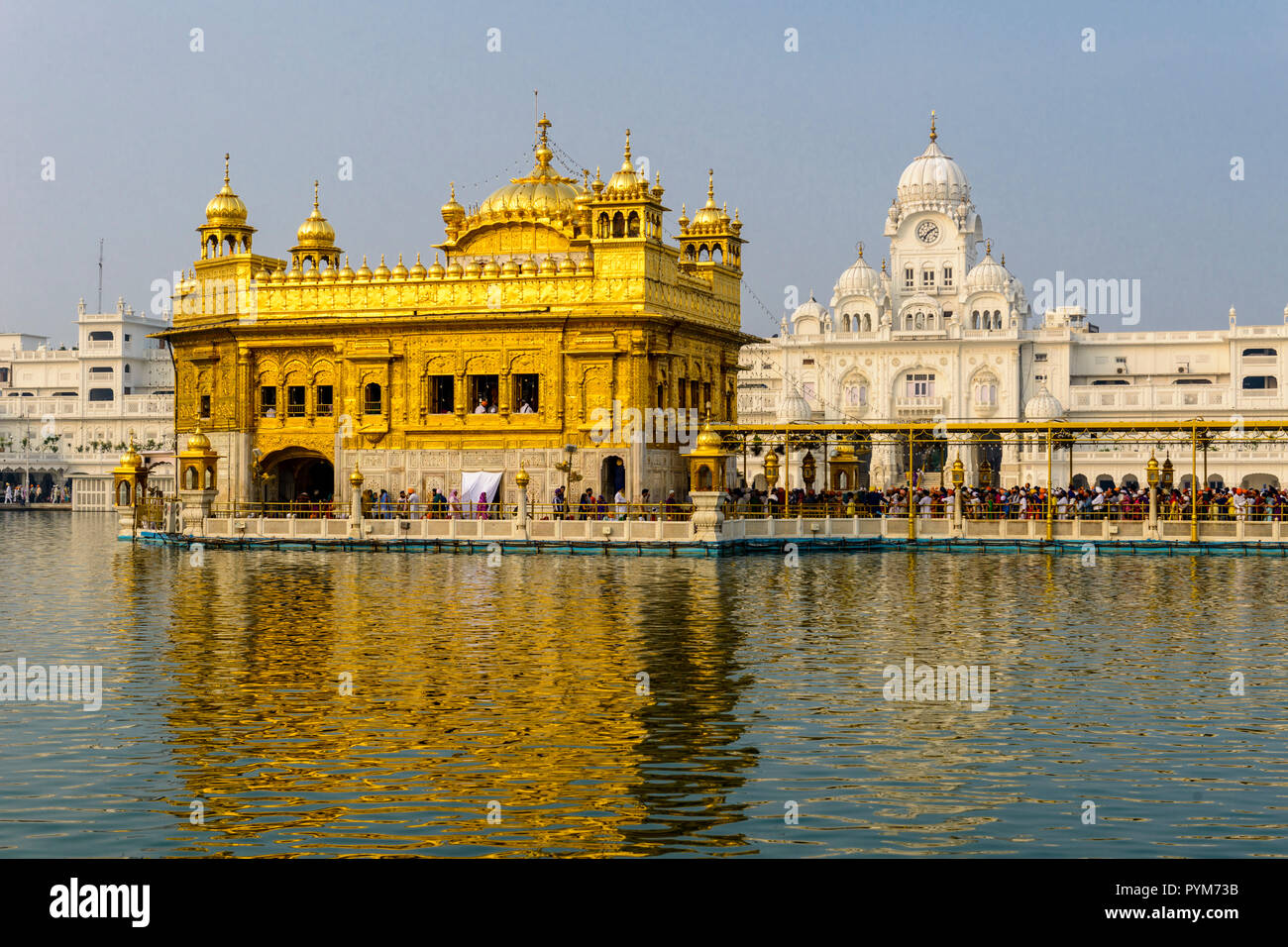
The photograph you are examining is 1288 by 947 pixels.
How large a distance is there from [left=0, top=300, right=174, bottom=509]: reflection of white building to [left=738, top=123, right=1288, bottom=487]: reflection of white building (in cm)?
3922

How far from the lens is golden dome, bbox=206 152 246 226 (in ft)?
154

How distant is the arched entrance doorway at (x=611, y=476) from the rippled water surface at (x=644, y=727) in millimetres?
15887

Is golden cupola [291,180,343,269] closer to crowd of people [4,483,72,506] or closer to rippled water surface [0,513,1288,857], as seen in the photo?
rippled water surface [0,513,1288,857]

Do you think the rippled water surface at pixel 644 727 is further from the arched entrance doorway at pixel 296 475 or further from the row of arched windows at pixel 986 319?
the row of arched windows at pixel 986 319

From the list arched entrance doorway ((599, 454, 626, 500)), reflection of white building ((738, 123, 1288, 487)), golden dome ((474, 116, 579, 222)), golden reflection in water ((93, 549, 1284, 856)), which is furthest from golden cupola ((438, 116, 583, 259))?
reflection of white building ((738, 123, 1288, 487))

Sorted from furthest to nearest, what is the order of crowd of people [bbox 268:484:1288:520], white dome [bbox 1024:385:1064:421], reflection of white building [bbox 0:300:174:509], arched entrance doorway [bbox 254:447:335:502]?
reflection of white building [bbox 0:300:174:509], white dome [bbox 1024:385:1064:421], arched entrance doorway [bbox 254:447:335:502], crowd of people [bbox 268:484:1288:520]

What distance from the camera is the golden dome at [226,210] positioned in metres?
47.0

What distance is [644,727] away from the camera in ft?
46.0

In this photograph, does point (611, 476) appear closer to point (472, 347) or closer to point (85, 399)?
point (472, 347)

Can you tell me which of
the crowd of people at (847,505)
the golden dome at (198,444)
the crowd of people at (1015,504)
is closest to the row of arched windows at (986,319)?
the crowd of people at (847,505)

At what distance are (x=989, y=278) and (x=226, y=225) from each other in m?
60.1
